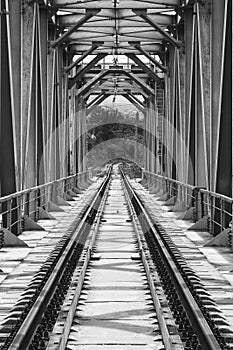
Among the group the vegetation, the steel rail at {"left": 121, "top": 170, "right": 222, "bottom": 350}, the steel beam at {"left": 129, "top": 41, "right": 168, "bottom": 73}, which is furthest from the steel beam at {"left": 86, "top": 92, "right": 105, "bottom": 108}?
the steel rail at {"left": 121, "top": 170, "right": 222, "bottom": 350}

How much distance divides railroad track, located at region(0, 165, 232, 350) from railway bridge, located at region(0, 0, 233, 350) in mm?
21

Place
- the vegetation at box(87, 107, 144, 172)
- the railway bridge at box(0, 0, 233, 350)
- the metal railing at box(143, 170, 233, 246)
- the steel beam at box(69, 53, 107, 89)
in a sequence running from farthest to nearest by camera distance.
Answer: the vegetation at box(87, 107, 144, 172)
the steel beam at box(69, 53, 107, 89)
the metal railing at box(143, 170, 233, 246)
the railway bridge at box(0, 0, 233, 350)

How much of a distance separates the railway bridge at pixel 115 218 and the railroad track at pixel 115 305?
2cm

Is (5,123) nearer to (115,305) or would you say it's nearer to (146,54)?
(115,305)

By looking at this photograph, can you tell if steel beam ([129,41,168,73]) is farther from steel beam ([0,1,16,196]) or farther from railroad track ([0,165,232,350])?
railroad track ([0,165,232,350])

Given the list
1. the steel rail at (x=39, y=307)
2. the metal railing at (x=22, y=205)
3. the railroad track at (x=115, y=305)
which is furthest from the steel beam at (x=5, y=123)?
the steel rail at (x=39, y=307)

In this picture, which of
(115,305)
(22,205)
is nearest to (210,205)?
(22,205)

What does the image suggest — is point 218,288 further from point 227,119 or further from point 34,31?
point 34,31

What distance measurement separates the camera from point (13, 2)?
741 inches

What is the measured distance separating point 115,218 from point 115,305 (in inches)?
543

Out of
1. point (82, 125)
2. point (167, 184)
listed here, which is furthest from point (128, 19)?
point (82, 125)

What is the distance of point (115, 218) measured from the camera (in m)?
22.8

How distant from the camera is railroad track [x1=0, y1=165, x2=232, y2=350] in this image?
684 centimetres

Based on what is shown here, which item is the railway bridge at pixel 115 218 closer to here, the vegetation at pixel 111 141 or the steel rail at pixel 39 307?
the steel rail at pixel 39 307
